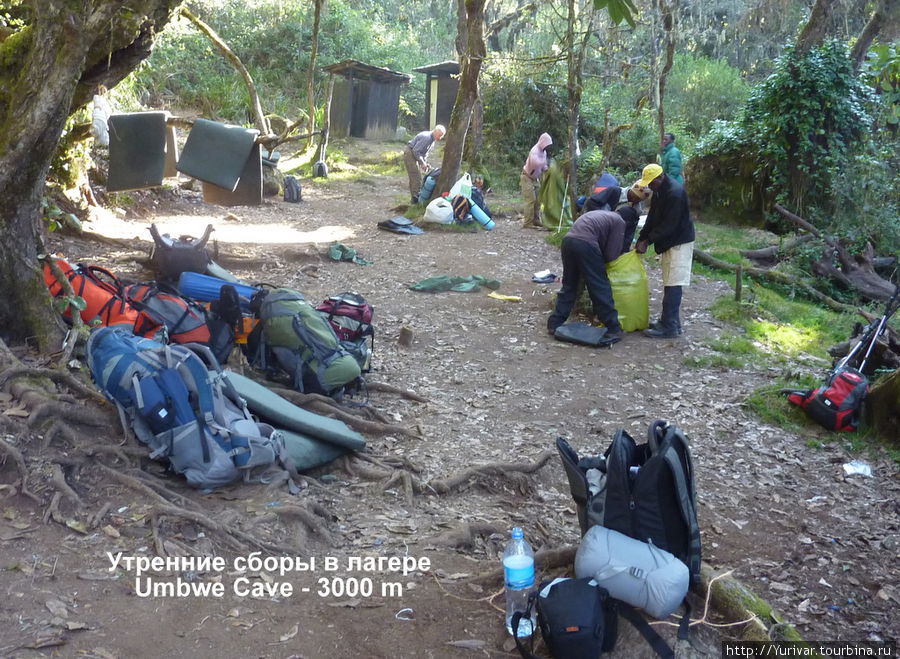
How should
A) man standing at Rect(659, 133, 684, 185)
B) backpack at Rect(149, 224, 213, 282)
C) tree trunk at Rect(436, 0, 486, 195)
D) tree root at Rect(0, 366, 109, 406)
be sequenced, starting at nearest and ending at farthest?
tree root at Rect(0, 366, 109, 406) → backpack at Rect(149, 224, 213, 282) → man standing at Rect(659, 133, 684, 185) → tree trunk at Rect(436, 0, 486, 195)

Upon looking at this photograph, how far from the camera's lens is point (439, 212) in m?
13.2

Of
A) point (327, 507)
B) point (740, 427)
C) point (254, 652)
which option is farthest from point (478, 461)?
point (254, 652)

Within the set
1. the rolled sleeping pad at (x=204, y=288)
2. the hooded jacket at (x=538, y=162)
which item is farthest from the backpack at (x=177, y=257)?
the hooded jacket at (x=538, y=162)

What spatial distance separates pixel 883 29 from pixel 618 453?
48.0ft

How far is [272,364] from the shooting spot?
18.9 ft

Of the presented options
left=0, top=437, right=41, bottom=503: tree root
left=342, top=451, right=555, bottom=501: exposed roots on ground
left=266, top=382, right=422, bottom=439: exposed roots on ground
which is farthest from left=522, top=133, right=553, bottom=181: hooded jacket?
left=0, top=437, right=41, bottom=503: tree root

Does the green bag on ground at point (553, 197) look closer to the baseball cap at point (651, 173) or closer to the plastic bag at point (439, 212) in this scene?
the plastic bag at point (439, 212)

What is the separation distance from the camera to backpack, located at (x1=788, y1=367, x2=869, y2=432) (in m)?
5.62

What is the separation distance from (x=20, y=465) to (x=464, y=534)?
6.87 ft

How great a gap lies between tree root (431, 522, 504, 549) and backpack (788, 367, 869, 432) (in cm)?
279

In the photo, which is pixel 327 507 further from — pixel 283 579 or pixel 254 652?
pixel 254 652

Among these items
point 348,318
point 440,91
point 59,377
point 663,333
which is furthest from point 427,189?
point 440,91

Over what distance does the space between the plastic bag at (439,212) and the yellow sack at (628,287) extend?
5.66m

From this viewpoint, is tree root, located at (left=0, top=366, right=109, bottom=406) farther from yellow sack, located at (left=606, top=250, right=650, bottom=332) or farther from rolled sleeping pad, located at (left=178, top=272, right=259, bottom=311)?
yellow sack, located at (left=606, top=250, right=650, bottom=332)
